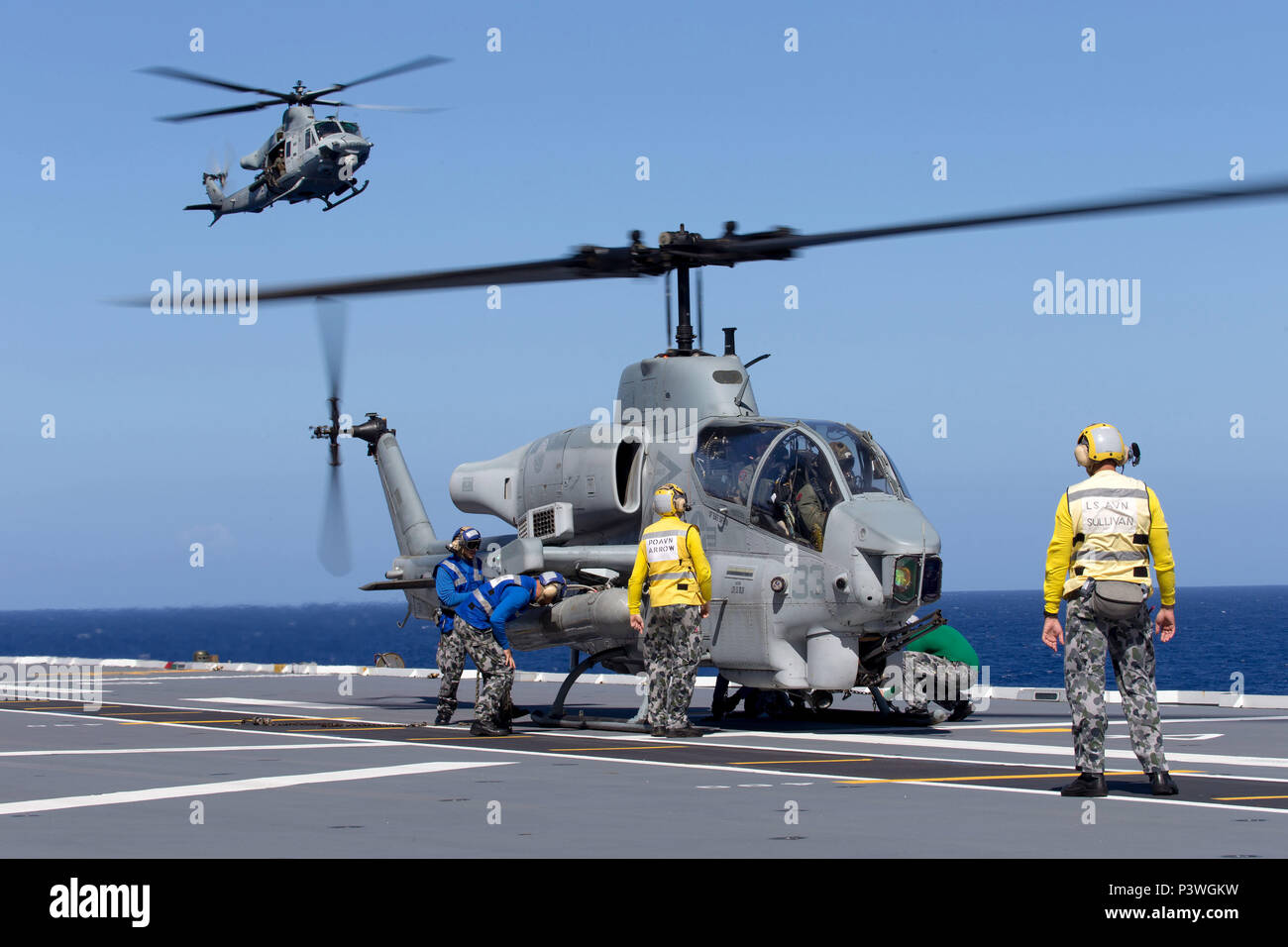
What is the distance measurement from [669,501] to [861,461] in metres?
1.97

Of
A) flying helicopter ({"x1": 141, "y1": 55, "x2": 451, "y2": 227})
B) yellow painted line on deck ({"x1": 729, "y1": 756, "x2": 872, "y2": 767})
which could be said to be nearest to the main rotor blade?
yellow painted line on deck ({"x1": 729, "y1": 756, "x2": 872, "y2": 767})

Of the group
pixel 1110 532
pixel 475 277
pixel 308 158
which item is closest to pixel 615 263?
pixel 475 277

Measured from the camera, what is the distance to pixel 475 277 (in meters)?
15.2

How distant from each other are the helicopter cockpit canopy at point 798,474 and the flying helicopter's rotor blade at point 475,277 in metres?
2.19

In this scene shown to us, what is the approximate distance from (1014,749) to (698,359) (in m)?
5.41

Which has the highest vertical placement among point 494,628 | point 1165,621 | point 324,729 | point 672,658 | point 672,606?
point 1165,621

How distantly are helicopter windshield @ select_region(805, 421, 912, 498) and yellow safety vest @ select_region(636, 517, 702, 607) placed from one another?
164 cm

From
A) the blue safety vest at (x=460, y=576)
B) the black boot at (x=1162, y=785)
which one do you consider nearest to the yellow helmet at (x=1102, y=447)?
the black boot at (x=1162, y=785)

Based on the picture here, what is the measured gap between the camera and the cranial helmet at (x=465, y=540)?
1589cm

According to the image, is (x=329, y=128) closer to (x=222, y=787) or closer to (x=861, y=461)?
(x=861, y=461)

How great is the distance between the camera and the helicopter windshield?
15125 millimetres

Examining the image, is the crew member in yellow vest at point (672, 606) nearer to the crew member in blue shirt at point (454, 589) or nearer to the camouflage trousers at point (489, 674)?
the camouflage trousers at point (489, 674)
